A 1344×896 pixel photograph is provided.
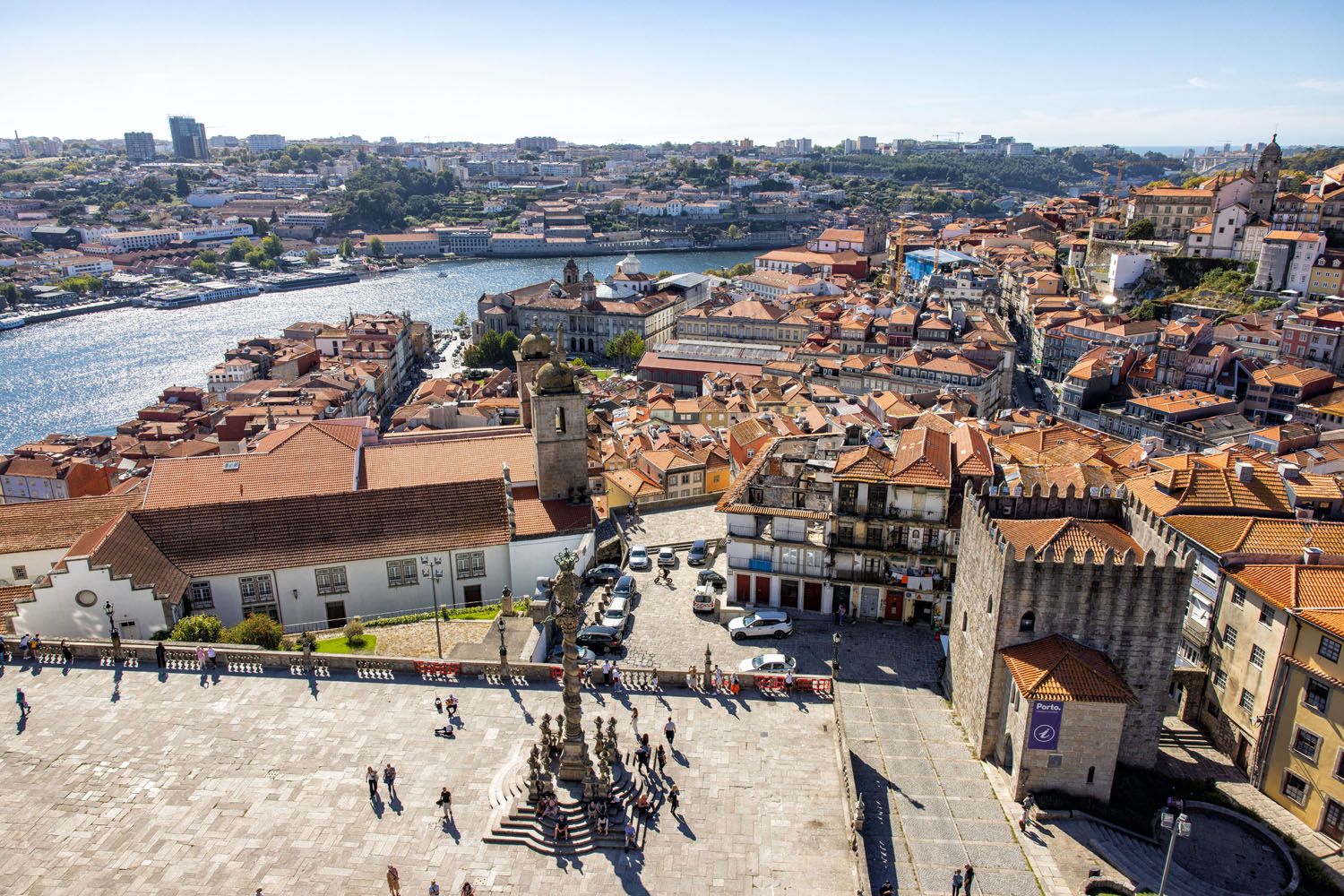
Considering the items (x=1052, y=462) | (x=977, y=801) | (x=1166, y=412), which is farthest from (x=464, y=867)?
(x=1166, y=412)

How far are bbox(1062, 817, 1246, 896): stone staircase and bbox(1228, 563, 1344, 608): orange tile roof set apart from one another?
8864 millimetres

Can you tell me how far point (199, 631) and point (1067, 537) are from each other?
28.7 meters

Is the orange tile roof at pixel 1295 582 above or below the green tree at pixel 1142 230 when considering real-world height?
below

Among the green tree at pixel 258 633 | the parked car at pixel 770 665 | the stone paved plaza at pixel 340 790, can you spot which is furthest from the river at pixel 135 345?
the parked car at pixel 770 665

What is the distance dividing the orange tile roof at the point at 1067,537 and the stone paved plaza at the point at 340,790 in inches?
311

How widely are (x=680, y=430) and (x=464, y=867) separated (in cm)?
5141

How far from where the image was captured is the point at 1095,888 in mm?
22078

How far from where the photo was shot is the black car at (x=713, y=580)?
39594mm

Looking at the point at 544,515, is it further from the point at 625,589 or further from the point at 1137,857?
the point at 1137,857

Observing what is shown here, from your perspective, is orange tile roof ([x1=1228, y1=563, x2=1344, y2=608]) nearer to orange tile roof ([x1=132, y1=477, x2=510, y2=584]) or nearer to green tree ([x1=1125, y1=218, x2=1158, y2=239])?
orange tile roof ([x1=132, y1=477, x2=510, y2=584])

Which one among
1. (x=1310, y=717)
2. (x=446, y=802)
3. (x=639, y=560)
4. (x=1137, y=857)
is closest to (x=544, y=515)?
(x=639, y=560)

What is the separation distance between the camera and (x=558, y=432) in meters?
41.1

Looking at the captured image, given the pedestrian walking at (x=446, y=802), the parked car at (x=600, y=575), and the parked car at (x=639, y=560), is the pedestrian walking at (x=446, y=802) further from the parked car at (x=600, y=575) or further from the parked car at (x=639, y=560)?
the parked car at (x=639, y=560)

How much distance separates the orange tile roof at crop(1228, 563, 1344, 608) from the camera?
1087 inches
